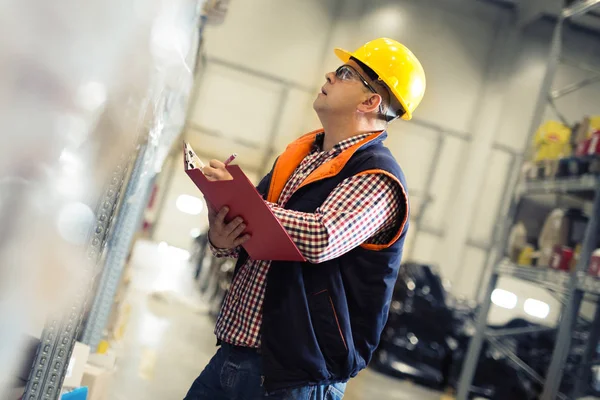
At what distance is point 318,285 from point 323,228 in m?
0.18

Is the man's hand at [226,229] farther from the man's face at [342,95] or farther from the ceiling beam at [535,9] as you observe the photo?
the ceiling beam at [535,9]

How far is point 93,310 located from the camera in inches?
154

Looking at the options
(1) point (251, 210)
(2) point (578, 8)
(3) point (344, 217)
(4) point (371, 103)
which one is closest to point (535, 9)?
(2) point (578, 8)

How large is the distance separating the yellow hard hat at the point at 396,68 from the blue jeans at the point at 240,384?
89 centimetres

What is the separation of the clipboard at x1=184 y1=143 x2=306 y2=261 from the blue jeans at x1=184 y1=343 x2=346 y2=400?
0.30 m

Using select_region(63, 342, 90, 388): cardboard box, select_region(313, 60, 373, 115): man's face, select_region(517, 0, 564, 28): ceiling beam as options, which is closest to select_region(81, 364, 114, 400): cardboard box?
select_region(63, 342, 90, 388): cardboard box

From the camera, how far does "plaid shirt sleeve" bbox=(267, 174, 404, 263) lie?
168cm

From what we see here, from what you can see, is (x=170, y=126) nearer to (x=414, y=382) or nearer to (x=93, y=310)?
(x=93, y=310)

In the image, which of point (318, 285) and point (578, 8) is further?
point (578, 8)

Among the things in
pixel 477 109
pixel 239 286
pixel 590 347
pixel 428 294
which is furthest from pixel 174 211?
pixel 239 286

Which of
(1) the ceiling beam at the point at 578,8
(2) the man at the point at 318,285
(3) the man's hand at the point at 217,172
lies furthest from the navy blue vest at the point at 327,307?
(1) the ceiling beam at the point at 578,8

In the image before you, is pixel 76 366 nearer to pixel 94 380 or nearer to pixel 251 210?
pixel 94 380

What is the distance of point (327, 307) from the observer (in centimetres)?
174

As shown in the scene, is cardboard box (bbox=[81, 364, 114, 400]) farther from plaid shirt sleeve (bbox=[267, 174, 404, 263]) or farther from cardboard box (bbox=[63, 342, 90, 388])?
plaid shirt sleeve (bbox=[267, 174, 404, 263])
